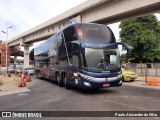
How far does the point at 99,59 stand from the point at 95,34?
1554 mm

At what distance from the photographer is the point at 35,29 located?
146ft

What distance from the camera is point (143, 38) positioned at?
48.8m

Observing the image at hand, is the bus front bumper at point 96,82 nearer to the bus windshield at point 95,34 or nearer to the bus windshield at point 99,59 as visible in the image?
the bus windshield at point 99,59

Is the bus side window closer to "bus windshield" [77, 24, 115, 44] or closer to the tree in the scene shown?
"bus windshield" [77, 24, 115, 44]

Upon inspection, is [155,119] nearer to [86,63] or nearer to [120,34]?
[86,63]

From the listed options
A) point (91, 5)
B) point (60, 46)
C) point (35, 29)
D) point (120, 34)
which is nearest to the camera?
point (60, 46)

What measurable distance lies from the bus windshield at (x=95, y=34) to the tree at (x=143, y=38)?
37733 millimetres

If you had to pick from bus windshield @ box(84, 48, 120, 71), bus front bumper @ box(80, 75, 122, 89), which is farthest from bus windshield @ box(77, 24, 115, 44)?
bus front bumper @ box(80, 75, 122, 89)

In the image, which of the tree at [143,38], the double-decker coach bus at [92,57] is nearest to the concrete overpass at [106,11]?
the double-decker coach bus at [92,57]

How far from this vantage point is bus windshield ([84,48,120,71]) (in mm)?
11703

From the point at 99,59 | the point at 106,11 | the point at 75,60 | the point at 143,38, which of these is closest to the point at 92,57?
the point at 99,59

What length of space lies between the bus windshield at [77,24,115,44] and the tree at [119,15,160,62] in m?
37.7

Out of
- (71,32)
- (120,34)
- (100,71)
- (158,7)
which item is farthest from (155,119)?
(120,34)

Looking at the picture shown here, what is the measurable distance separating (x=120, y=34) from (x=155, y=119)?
47889mm
